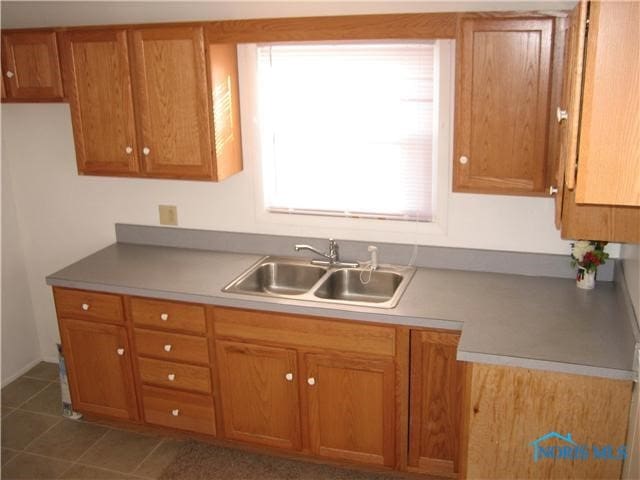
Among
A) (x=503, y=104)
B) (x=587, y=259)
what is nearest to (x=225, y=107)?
(x=503, y=104)

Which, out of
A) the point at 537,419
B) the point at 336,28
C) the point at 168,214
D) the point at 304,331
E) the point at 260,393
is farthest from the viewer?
the point at 168,214

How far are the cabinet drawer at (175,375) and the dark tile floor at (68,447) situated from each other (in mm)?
351

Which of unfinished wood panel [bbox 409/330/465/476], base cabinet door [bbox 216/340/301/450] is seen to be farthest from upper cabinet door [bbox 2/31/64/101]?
unfinished wood panel [bbox 409/330/465/476]

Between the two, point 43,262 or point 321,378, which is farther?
point 43,262

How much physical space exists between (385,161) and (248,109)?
27.6 inches

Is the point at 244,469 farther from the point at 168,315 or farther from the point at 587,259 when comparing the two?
the point at 587,259

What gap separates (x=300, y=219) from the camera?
337 cm

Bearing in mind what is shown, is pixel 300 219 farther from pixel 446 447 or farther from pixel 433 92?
pixel 446 447

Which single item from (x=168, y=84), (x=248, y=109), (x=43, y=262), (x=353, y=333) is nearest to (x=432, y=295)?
(x=353, y=333)

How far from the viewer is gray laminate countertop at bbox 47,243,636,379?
2379 mm

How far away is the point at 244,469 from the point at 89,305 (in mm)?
1053

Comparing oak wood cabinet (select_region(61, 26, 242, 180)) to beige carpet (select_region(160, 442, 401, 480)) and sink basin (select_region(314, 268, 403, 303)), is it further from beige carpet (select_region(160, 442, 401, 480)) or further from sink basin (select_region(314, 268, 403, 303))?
beige carpet (select_region(160, 442, 401, 480))

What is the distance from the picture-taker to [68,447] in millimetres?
3359

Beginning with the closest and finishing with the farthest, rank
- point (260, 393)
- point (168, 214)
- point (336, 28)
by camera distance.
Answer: point (336, 28) → point (260, 393) → point (168, 214)
